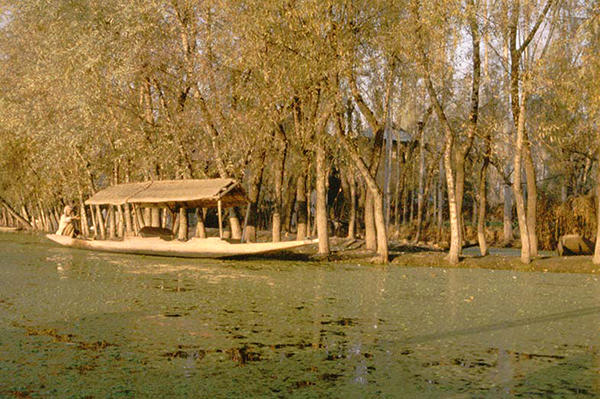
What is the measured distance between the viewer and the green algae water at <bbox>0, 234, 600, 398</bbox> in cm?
651

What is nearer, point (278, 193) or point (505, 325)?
point (505, 325)

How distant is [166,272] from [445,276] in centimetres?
712

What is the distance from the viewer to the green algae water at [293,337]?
6508 mm

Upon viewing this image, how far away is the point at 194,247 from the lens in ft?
72.9

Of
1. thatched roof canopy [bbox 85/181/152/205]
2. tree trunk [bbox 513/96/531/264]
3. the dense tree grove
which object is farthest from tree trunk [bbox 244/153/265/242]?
tree trunk [bbox 513/96/531/264]

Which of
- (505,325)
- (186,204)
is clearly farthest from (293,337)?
(186,204)

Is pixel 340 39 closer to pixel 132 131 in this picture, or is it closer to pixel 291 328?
pixel 132 131

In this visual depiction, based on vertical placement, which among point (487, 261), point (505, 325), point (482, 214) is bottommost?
point (505, 325)

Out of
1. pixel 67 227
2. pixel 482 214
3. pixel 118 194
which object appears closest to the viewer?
pixel 482 214

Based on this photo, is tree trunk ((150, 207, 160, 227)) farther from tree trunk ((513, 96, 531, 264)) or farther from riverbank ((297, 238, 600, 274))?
tree trunk ((513, 96, 531, 264))

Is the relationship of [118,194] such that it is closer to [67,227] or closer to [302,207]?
[67,227]

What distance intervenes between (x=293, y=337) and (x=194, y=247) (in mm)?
13775

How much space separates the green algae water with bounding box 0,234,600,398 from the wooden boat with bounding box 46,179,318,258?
5.03 meters

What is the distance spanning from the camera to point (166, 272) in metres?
17.5
